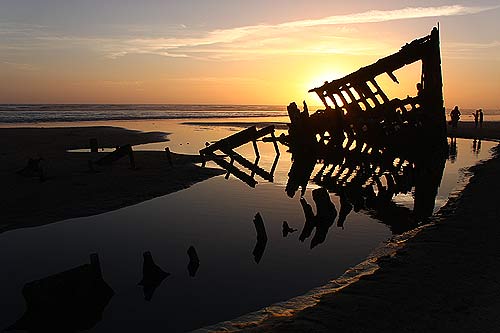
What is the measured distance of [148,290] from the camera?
7.26 meters

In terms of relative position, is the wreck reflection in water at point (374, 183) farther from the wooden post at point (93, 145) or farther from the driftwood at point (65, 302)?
the wooden post at point (93, 145)

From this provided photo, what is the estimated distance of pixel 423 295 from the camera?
604 cm

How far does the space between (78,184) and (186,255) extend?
850 centimetres

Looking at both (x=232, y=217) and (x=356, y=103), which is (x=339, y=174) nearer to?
(x=356, y=103)

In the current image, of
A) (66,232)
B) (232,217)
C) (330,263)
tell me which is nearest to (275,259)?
(330,263)

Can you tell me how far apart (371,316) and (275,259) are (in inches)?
135

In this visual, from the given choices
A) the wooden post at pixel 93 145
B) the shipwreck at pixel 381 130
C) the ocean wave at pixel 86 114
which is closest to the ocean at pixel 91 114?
the ocean wave at pixel 86 114

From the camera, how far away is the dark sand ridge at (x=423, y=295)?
525 centimetres

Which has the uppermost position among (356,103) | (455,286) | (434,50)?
(434,50)

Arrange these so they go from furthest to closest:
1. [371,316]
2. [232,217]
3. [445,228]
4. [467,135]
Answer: [467,135], [232,217], [445,228], [371,316]

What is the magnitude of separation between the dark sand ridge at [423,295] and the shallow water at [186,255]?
96 centimetres

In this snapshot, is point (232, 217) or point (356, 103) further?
point (356, 103)

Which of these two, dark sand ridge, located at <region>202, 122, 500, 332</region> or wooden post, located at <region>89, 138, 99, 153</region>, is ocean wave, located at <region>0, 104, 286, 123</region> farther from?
dark sand ridge, located at <region>202, 122, 500, 332</region>

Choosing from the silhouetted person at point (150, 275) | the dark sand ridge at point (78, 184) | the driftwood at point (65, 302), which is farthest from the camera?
the dark sand ridge at point (78, 184)
